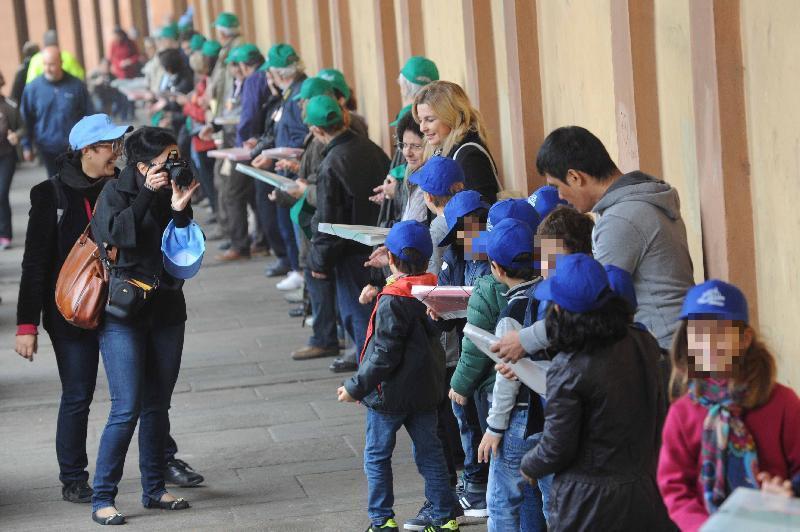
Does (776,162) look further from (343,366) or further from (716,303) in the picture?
(343,366)

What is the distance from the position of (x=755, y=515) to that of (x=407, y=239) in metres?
3.20

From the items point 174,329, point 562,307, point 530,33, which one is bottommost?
point 174,329

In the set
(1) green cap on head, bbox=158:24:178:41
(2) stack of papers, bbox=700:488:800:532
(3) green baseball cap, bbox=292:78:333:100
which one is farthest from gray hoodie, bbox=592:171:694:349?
(1) green cap on head, bbox=158:24:178:41

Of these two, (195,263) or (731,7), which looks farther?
(195,263)

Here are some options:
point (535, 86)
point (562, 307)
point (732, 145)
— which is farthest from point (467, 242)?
A: point (535, 86)

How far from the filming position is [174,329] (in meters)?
7.06

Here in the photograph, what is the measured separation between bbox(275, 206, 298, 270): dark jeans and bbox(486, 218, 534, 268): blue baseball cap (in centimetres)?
767

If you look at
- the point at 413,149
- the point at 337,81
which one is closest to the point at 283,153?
the point at 337,81

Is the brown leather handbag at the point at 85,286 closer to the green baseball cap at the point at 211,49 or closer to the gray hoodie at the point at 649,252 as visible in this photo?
the gray hoodie at the point at 649,252

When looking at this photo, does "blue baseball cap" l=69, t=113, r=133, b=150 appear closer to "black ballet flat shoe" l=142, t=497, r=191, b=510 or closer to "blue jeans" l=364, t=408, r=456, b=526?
"black ballet flat shoe" l=142, t=497, r=191, b=510

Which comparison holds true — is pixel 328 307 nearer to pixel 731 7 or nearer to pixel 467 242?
pixel 467 242

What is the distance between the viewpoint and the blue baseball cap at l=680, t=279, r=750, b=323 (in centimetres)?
402

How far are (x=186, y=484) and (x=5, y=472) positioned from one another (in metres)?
1.22

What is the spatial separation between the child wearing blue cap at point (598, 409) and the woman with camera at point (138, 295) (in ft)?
8.74
